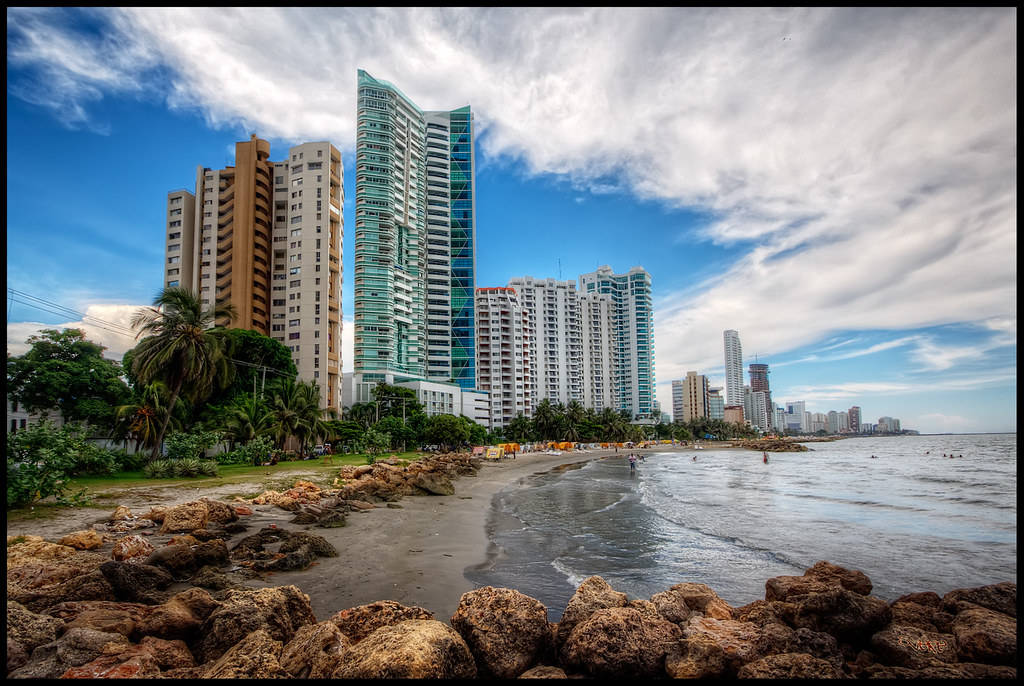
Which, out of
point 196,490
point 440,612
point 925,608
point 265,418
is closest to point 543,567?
point 440,612

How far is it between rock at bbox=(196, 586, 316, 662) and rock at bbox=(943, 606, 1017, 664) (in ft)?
25.9

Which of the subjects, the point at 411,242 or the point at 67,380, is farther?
the point at 411,242

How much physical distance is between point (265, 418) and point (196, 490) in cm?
2303

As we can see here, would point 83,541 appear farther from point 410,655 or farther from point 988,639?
point 988,639

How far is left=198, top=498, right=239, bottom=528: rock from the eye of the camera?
46.0 ft

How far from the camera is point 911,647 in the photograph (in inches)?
229

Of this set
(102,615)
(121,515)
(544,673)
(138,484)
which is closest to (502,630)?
(544,673)

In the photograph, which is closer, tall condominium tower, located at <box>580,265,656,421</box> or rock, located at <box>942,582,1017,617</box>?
rock, located at <box>942,582,1017,617</box>

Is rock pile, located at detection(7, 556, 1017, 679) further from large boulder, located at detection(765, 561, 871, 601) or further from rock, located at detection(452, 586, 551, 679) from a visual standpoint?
large boulder, located at detection(765, 561, 871, 601)

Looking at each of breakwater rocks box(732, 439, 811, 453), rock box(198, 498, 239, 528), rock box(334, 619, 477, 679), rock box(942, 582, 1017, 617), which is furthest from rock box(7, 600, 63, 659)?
breakwater rocks box(732, 439, 811, 453)

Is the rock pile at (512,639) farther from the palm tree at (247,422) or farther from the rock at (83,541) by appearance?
the palm tree at (247,422)

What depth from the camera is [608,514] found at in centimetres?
2162

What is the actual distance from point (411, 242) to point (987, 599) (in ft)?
359

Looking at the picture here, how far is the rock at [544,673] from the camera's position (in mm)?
5344
